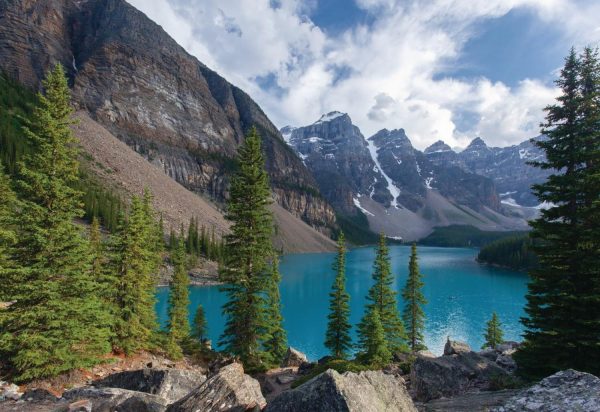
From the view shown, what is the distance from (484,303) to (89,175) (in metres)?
142

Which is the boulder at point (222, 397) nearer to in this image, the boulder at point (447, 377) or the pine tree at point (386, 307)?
the boulder at point (447, 377)

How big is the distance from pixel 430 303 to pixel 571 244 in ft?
244

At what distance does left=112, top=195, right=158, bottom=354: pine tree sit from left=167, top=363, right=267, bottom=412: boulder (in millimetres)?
18381

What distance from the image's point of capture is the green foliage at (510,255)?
14623cm

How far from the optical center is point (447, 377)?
1634cm

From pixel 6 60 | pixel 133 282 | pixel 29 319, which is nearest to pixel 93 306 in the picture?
pixel 29 319

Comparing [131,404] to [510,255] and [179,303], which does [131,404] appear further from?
[510,255]

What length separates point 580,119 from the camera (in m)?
15.3

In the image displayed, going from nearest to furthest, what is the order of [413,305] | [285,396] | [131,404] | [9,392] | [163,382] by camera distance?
[285,396]
[131,404]
[163,382]
[9,392]
[413,305]

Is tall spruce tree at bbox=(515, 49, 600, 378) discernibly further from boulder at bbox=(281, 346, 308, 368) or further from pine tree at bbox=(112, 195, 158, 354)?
pine tree at bbox=(112, 195, 158, 354)

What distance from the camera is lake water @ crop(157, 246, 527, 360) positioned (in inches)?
2270

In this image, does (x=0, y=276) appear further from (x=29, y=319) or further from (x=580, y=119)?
(x=580, y=119)

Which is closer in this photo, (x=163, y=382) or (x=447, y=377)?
(x=163, y=382)

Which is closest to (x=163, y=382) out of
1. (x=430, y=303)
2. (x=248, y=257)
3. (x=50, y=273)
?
(x=50, y=273)
